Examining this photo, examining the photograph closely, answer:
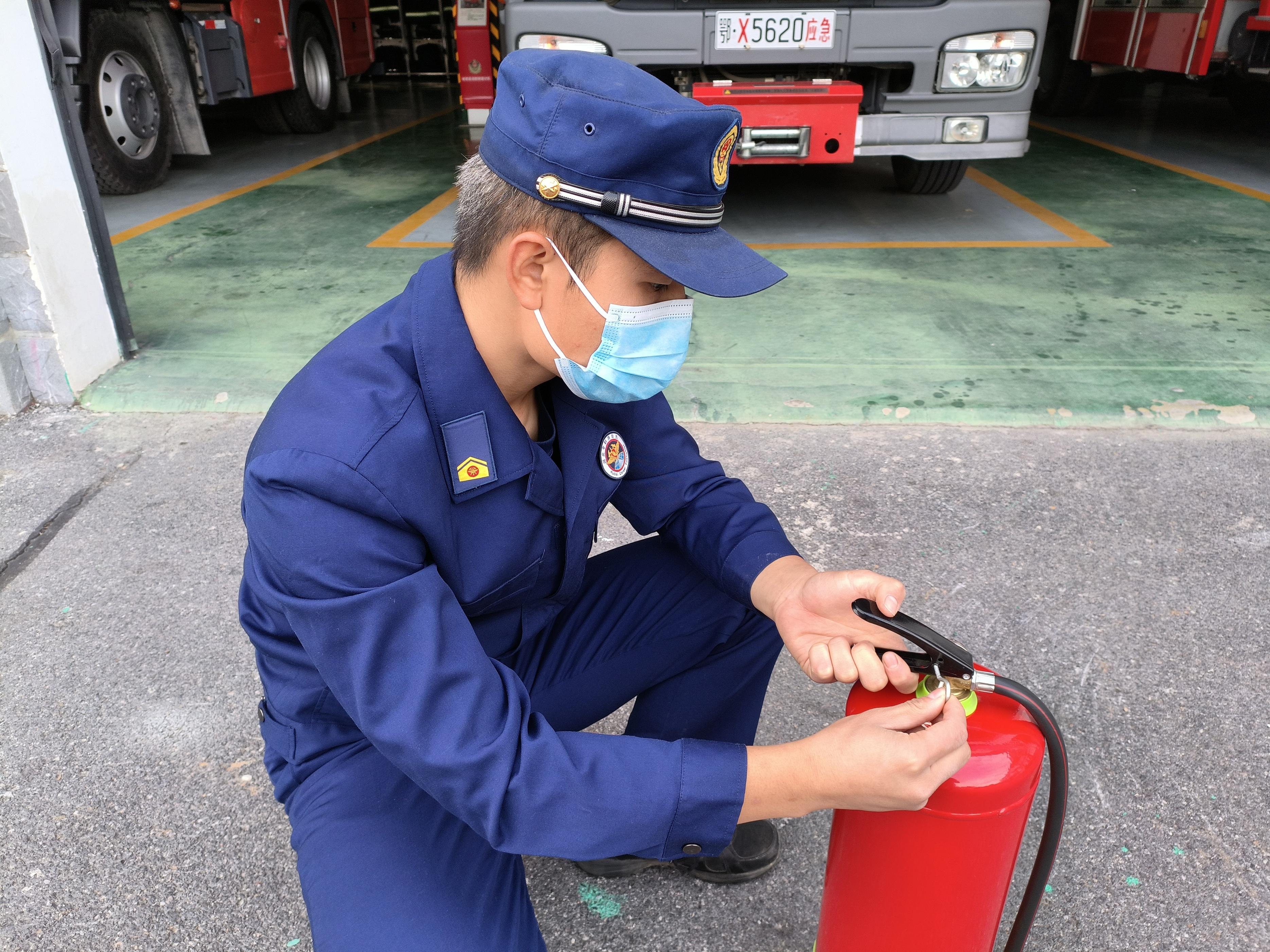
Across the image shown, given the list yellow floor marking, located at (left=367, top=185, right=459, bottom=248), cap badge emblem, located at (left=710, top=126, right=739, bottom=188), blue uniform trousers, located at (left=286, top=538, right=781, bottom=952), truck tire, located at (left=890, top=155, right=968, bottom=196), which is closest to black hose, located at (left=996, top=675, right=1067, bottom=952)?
blue uniform trousers, located at (left=286, top=538, right=781, bottom=952)

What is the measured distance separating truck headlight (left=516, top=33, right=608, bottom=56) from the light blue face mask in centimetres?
322

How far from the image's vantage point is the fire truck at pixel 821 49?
13.4ft

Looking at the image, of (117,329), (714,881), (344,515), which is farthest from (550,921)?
(117,329)

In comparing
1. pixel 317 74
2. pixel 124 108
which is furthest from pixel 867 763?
pixel 317 74

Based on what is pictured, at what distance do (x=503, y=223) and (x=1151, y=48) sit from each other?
271 inches

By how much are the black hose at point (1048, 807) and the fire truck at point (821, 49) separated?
10.8 feet

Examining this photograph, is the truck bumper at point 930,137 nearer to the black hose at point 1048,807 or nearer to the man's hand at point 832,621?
the man's hand at point 832,621

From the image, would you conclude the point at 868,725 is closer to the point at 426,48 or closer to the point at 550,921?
the point at 550,921

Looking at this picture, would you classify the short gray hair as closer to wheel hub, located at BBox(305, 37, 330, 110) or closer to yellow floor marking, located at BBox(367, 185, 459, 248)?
yellow floor marking, located at BBox(367, 185, 459, 248)

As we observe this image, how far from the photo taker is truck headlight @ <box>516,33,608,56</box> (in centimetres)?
412

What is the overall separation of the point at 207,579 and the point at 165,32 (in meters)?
4.69

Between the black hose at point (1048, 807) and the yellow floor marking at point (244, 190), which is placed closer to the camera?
the black hose at point (1048, 807)

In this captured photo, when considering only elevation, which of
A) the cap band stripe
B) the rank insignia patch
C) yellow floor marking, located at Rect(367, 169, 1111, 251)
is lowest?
yellow floor marking, located at Rect(367, 169, 1111, 251)

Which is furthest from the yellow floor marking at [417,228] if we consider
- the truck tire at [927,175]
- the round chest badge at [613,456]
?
the round chest badge at [613,456]
